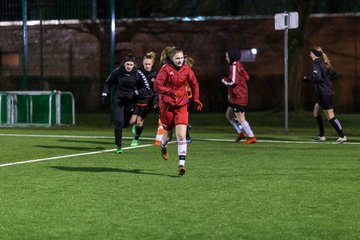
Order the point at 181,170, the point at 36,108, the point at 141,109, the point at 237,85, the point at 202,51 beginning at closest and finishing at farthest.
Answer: the point at 181,170 → the point at 141,109 → the point at 237,85 → the point at 36,108 → the point at 202,51

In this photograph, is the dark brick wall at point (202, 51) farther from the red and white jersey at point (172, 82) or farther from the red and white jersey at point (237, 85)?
the red and white jersey at point (172, 82)

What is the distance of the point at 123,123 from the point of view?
16.1m

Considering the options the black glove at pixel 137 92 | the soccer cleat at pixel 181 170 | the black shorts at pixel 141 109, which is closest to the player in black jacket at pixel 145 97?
the black shorts at pixel 141 109

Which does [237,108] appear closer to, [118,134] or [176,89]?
[118,134]

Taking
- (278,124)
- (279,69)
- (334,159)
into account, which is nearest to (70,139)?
(334,159)

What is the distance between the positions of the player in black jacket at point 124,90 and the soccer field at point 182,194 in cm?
70

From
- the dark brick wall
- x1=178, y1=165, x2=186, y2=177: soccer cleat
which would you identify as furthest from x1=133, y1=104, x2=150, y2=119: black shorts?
the dark brick wall

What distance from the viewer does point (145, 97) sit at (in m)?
17.4

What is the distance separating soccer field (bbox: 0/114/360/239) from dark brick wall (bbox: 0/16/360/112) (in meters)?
21.7

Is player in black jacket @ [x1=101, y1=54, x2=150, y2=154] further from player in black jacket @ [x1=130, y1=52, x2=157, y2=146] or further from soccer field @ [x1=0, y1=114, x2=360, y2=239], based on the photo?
soccer field @ [x1=0, y1=114, x2=360, y2=239]

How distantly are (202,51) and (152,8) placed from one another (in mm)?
3553

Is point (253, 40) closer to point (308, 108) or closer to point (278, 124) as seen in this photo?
point (308, 108)

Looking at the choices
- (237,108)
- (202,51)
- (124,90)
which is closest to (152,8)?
(202,51)

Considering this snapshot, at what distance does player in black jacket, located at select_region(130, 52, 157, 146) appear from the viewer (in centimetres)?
1698
